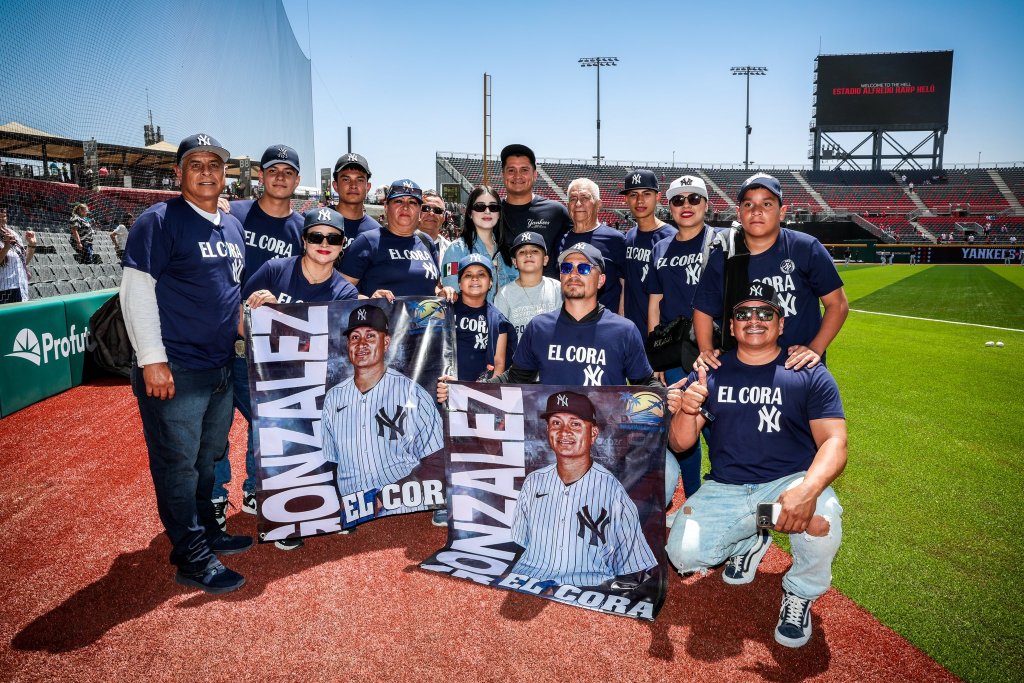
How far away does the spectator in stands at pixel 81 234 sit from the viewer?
15.0 meters

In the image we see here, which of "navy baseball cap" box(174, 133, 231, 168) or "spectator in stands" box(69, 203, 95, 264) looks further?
"spectator in stands" box(69, 203, 95, 264)

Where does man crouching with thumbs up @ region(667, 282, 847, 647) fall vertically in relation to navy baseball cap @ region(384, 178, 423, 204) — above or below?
below

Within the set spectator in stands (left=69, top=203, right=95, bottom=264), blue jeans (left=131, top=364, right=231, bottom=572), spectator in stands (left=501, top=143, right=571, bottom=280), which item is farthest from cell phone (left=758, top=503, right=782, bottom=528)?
spectator in stands (left=69, top=203, right=95, bottom=264)

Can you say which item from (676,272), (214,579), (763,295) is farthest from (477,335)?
(214,579)

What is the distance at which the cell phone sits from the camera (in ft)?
10.8

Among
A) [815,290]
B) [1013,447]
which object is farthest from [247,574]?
[1013,447]

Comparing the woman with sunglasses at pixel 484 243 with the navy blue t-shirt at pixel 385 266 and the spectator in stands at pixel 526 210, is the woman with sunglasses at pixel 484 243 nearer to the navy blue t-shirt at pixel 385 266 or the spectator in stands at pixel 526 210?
the spectator in stands at pixel 526 210

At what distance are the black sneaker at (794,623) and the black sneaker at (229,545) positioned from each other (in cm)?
369

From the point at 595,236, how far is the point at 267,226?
298cm

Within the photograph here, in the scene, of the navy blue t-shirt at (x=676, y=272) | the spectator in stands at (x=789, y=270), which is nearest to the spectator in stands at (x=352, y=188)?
the navy blue t-shirt at (x=676, y=272)

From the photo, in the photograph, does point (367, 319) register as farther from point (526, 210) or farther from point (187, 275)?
point (526, 210)

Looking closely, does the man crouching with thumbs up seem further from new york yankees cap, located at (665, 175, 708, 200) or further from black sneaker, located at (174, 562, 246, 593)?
black sneaker, located at (174, 562, 246, 593)

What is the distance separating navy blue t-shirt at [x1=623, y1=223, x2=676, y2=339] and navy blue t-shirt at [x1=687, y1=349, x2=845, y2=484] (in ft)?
5.66

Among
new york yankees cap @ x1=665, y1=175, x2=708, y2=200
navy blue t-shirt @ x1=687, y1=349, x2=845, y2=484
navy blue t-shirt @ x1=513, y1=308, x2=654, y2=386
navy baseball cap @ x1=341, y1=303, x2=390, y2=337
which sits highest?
new york yankees cap @ x1=665, y1=175, x2=708, y2=200
